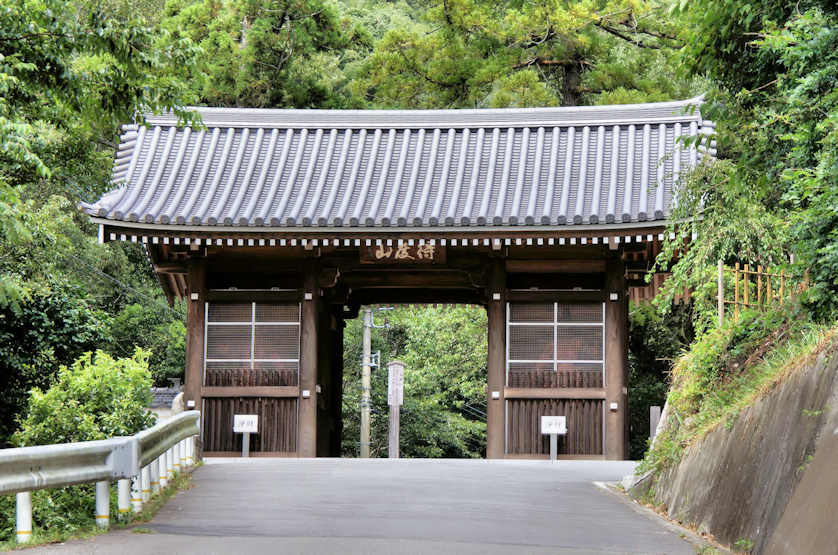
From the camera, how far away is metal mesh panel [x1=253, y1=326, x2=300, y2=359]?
835 inches

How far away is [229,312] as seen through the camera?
21422 mm

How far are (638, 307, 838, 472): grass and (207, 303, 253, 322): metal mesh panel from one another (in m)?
9.78

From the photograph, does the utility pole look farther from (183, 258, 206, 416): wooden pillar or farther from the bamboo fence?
the bamboo fence

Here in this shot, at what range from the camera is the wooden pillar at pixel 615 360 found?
20.4 meters

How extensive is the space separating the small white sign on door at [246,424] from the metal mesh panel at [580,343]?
5.64m

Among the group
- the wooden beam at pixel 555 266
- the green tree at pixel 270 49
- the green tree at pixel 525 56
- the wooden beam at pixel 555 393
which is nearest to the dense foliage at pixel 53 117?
the wooden beam at pixel 555 266

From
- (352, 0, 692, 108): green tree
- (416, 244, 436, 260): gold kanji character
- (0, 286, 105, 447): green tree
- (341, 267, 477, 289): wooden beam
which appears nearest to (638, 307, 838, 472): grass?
(416, 244, 436, 260): gold kanji character

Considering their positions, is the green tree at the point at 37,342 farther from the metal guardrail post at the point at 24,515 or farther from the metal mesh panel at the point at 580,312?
the metal guardrail post at the point at 24,515

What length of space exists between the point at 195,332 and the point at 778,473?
14.8 metres

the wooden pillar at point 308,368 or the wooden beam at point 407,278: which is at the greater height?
the wooden beam at point 407,278

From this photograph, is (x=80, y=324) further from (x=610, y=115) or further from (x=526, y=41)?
(x=526, y=41)

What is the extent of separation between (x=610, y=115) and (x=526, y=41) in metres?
13.2

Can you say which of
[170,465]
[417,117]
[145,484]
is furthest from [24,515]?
[417,117]

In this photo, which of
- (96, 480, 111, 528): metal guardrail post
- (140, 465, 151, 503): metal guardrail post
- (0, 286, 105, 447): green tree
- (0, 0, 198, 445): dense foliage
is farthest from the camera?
(0, 286, 105, 447): green tree
